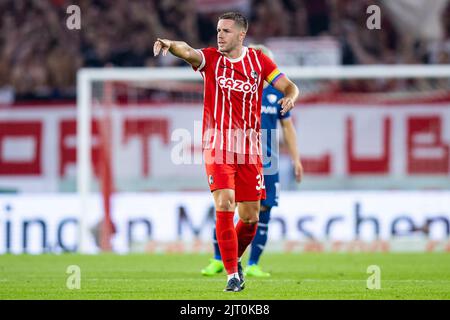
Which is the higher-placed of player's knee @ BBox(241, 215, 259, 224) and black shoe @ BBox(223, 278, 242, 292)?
player's knee @ BBox(241, 215, 259, 224)

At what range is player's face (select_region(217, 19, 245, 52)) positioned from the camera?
867 cm

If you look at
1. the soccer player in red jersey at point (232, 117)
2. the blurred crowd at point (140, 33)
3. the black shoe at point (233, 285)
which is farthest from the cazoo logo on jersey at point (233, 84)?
the blurred crowd at point (140, 33)

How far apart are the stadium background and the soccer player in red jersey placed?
6.57 meters

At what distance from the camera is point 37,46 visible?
1917cm

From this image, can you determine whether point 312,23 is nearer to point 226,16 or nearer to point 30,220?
→ point 30,220

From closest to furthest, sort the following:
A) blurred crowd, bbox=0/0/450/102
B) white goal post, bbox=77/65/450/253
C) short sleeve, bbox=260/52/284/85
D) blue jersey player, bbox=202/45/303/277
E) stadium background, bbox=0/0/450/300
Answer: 1. short sleeve, bbox=260/52/284/85
2. blue jersey player, bbox=202/45/303/277
3. white goal post, bbox=77/65/450/253
4. stadium background, bbox=0/0/450/300
5. blurred crowd, bbox=0/0/450/102

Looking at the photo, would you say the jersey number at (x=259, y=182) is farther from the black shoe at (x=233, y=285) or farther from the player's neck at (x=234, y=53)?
the player's neck at (x=234, y=53)

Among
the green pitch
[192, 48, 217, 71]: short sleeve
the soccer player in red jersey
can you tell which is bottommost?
the green pitch

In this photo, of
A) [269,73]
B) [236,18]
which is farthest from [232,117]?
[236,18]

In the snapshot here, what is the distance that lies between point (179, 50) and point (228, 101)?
641mm

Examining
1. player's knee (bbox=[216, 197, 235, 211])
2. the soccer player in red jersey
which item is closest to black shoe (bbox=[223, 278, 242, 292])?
the soccer player in red jersey

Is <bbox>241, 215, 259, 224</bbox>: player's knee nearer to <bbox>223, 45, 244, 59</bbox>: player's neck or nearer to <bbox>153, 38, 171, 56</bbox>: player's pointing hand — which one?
<bbox>223, 45, 244, 59</bbox>: player's neck

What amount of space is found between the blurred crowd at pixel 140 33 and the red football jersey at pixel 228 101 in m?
9.69
